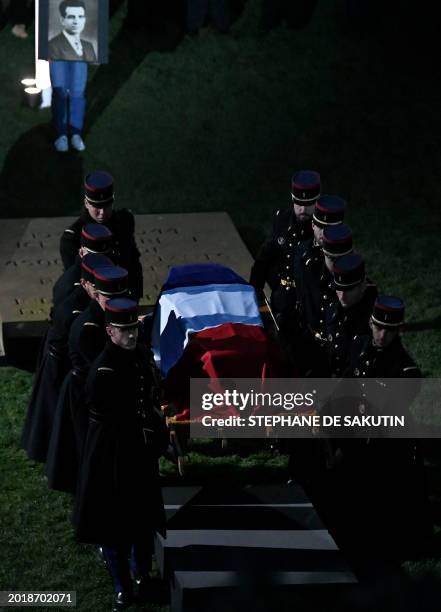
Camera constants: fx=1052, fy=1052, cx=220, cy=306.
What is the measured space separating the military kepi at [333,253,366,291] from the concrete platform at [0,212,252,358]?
2.82 metres

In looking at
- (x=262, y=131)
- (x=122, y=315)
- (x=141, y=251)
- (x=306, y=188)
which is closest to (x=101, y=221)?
(x=306, y=188)

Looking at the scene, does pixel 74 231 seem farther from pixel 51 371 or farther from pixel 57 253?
pixel 57 253

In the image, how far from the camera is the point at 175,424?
20.5 feet

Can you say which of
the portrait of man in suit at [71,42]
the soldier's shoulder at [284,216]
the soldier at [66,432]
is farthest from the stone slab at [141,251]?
the soldier at [66,432]

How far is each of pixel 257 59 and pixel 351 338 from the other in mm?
8064

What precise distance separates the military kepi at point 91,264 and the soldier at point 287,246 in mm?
1597

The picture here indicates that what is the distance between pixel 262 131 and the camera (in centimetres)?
1232

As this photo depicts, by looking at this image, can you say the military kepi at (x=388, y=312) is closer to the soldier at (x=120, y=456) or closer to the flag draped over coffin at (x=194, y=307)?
the soldier at (x=120, y=456)

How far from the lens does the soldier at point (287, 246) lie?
277 inches

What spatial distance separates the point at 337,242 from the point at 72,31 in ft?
17.8

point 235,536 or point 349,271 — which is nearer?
point 235,536

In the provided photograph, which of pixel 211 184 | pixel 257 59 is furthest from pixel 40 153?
pixel 257 59

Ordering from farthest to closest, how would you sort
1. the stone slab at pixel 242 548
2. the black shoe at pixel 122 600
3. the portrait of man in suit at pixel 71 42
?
the portrait of man in suit at pixel 71 42
the black shoe at pixel 122 600
the stone slab at pixel 242 548

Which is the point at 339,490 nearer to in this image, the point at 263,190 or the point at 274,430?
the point at 274,430
